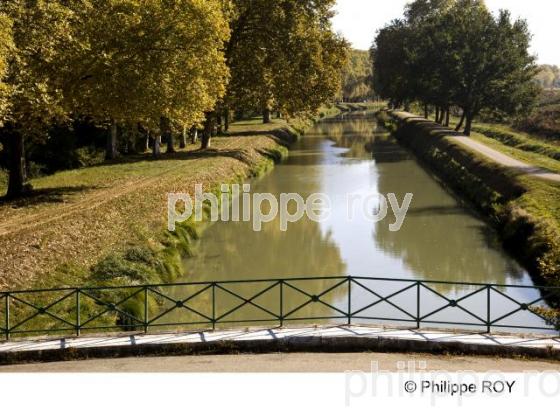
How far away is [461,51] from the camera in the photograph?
5975 centimetres

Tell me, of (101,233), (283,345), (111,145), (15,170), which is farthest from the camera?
(111,145)

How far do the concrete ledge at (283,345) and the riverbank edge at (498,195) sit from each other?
5536 millimetres

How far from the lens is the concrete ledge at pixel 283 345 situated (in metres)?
13.1

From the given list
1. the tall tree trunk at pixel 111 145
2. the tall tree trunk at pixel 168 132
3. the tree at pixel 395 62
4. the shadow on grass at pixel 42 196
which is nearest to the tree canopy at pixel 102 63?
the shadow on grass at pixel 42 196

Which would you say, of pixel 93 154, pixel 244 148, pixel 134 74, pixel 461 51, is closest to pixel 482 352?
pixel 134 74

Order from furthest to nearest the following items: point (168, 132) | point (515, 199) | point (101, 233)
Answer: point (168, 132) < point (515, 199) < point (101, 233)

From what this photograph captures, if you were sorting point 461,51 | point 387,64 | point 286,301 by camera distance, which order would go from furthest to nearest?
1. point 387,64
2. point 461,51
3. point 286,301

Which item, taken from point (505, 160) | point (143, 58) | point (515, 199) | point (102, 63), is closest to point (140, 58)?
point (143, 58)

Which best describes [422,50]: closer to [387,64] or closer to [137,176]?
[387,64]

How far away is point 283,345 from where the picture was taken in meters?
13.5

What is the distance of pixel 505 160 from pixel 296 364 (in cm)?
3202

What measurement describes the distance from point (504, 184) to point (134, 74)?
18673mm

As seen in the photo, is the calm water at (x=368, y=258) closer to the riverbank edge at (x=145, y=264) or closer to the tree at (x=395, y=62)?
the riverbank edge at (x=145, y=264)

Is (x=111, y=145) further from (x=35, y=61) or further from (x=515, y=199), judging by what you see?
(x=515, y=199)
